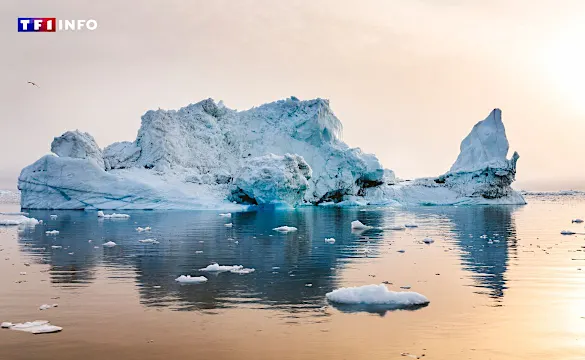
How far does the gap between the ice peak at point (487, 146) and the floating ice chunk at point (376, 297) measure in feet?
158

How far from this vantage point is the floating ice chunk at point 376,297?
9188 millimetres

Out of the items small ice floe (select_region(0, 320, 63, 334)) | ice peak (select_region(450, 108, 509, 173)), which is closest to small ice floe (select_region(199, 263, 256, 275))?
small ice floe (select_region(0, 320, 63, 334))

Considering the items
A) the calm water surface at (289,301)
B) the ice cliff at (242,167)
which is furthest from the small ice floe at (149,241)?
the ice cliff at (242,167)

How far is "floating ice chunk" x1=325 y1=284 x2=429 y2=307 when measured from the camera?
362 inches

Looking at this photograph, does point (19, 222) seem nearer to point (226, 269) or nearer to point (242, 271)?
point (226, 269)

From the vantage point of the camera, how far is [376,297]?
922 centimetres

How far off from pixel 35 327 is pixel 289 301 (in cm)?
384

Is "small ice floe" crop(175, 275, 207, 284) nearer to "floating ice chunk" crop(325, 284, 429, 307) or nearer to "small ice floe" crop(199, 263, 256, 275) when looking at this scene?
"small ice floe" crop(199, 263, 256, 275)

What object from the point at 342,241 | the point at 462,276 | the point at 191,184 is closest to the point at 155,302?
the point at 462,276

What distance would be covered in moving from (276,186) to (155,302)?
3392 centimetres

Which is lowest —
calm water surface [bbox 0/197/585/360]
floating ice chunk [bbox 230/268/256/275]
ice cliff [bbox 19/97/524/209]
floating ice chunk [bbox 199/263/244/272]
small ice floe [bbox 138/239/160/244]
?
calm water surface [bbox 0/197/585/360]

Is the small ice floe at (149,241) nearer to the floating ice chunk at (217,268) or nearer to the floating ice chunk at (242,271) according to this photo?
the floating ice chunk at (217,268)

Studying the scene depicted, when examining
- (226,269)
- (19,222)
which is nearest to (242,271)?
(226,269)

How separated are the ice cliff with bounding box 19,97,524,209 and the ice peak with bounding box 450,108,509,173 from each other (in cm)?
10
